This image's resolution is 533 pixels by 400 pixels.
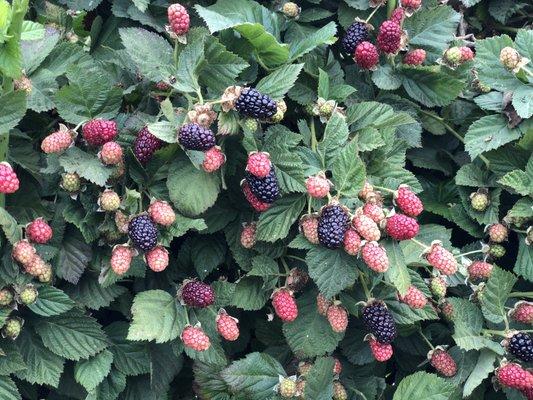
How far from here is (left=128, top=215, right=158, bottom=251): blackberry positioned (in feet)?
5.37

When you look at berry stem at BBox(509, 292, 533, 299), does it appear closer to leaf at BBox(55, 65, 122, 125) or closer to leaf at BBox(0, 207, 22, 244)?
leaf at BBox(55, 65, 122, 125)

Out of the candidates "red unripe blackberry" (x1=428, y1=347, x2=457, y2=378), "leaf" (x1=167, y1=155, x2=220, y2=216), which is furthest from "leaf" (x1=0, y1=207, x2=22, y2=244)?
"red unripe blackberry" (x1=428, y1=347, x2=457, y2=378)

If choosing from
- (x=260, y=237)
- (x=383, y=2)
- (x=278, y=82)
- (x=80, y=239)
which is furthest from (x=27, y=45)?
(x=383, y=2)

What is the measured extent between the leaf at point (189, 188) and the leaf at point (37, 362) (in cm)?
55

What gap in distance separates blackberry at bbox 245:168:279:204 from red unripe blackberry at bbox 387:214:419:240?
0.94ft

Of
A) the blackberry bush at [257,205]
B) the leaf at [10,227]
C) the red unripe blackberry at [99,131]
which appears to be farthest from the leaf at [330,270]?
the leaf at [10,227]

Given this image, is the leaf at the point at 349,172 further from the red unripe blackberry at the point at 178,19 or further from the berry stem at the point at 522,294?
the berry stem at the point at 522,294

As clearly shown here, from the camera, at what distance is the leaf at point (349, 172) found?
1.69m

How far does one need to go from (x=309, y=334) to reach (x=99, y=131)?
0.80 m

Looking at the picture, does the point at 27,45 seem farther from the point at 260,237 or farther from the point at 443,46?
the point at 443,46

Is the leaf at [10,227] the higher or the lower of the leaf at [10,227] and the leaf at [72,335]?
the higher

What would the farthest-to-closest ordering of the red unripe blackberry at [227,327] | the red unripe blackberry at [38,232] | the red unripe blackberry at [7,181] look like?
the red unripe blackberry at [227,327] < the red unripe blackberry at [38,232] < the red unripe blackberry at [7,181]

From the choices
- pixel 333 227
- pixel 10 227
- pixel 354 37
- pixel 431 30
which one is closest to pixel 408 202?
pixel 333 227

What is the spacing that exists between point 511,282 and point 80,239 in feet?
3.90
